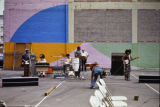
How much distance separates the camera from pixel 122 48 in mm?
27281

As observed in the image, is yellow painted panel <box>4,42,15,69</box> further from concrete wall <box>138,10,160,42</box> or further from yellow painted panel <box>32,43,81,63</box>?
concrete wall <box>138,10,160,42</box>

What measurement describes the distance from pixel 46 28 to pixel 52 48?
2.06 metres

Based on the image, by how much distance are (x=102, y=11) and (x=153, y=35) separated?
18.0 feet

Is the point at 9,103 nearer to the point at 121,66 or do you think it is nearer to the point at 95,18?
the point at 121,66

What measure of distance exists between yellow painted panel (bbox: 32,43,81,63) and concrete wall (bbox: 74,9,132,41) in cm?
109

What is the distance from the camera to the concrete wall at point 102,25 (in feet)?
89.5

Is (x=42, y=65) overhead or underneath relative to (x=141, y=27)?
underneath

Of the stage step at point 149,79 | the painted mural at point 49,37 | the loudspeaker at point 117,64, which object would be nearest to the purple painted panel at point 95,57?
the painted mural at point 49,37

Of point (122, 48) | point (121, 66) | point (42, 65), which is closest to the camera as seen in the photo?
point (42, 65)

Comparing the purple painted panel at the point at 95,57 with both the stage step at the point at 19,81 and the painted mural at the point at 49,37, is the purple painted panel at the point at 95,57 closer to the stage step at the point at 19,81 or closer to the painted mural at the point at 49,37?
the painted mural at the point at 49,37

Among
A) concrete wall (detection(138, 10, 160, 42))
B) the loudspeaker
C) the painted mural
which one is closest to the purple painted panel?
the painted mural

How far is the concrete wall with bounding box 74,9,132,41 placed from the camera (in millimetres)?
27281

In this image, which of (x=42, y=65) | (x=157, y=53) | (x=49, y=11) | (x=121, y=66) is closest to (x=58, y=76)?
(x=42, y=65)

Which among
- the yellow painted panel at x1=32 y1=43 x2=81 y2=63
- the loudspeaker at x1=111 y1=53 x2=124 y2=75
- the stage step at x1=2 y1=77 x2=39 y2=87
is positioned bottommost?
the stage step at x1=2 y1=77 x2=39 y2=87
